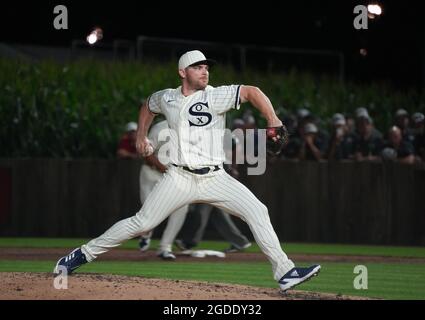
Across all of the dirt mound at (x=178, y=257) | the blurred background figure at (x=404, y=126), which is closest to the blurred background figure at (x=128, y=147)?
the dirt mound at (x=178, y=257)

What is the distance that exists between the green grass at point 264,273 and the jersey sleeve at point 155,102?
2.14 m

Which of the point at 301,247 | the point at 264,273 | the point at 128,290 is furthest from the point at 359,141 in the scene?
the point at 128,290

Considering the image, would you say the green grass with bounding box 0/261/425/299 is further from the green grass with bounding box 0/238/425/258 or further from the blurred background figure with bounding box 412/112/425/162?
the blurred background figure with bounding box 412/112/425/162

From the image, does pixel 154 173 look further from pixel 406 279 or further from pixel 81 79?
pixel 81 79

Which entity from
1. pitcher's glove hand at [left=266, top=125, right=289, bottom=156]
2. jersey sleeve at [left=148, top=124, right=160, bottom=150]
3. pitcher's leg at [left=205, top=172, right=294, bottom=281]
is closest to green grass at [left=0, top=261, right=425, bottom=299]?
pitcher's leg at [left=205, top=172, right=294, bottom=281]

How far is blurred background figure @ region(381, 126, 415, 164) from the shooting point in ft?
60.2

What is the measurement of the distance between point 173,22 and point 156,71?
7089 millimetres

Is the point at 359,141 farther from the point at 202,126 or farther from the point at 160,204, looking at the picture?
the point at 160,204

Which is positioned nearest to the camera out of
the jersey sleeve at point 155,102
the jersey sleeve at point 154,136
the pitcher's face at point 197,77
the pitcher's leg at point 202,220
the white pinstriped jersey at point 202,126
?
the white pinstriped jersey at point 202,126

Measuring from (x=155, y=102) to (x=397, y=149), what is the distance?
28.8 feet

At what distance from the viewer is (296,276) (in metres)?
9.90

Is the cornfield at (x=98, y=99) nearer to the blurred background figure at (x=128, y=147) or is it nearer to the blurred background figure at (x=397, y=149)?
the blurred background figure at (x=128, y=147)

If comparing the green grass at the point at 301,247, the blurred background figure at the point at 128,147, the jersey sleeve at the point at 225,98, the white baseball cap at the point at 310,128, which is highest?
the white baseball cap at the point at 310,128

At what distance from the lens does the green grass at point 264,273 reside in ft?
36.9
